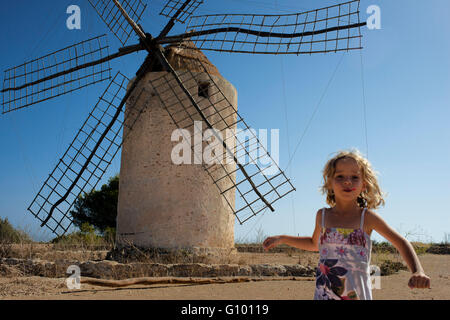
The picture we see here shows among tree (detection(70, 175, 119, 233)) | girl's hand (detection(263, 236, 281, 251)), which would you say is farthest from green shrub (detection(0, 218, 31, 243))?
girl's hand (detection(263, 236, 281, 251))

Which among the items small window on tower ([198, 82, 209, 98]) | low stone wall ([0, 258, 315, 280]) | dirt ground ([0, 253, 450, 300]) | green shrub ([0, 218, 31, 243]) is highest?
small window on tower ([198, 82, 209, 98])

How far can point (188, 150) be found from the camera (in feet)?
22.1

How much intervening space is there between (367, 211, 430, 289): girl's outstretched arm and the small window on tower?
18.6 ft

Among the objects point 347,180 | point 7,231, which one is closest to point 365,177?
point 347,180

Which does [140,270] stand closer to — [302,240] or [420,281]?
[302,240]

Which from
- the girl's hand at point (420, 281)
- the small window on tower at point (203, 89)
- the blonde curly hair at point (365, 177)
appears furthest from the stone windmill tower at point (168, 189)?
the girl's hand at point (420, 281)

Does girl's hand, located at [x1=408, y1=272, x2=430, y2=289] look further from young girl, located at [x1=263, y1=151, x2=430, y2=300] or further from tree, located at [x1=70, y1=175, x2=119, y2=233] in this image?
tree, located at [x1=70, y1=175, x2=119, y2=233]

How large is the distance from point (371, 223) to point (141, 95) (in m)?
6.07

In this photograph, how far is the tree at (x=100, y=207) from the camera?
15.8 m

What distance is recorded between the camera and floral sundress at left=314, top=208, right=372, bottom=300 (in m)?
1.65

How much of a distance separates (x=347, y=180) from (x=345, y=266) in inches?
15.5

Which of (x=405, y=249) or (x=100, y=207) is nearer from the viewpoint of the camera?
(x=405, y=249)

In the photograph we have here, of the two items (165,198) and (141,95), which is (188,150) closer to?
(165,198)

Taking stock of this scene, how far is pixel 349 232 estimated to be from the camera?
171 cm
